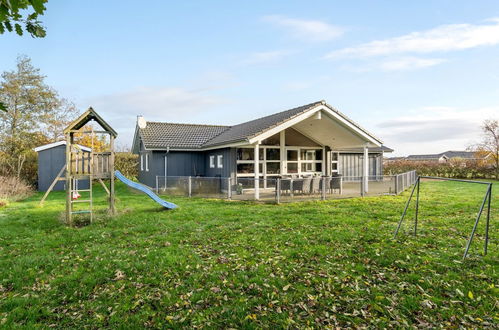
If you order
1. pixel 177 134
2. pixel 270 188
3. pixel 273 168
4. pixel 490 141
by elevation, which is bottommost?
pixel 270 188

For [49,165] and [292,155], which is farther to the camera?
[49,165]

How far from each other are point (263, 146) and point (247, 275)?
1196 centimetres

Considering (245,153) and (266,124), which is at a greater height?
(266,124)

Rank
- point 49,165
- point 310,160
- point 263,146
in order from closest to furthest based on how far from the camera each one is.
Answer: point 263,146 → point 310,160 → point 49,165

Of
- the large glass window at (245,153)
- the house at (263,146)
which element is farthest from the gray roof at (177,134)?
the large glass window at (245,153)

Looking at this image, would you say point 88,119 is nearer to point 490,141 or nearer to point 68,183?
point 68,183

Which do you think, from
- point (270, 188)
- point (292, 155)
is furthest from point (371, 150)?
point (270, 188)

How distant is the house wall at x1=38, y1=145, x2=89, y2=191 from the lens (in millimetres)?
19344

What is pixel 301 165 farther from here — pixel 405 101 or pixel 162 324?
pixel 162 324

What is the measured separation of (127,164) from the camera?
1034 inches

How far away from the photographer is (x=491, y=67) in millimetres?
11195

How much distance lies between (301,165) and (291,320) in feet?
48.1

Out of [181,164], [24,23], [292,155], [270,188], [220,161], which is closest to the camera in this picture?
[24,23]

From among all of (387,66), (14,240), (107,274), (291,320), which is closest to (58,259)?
(107,274)
